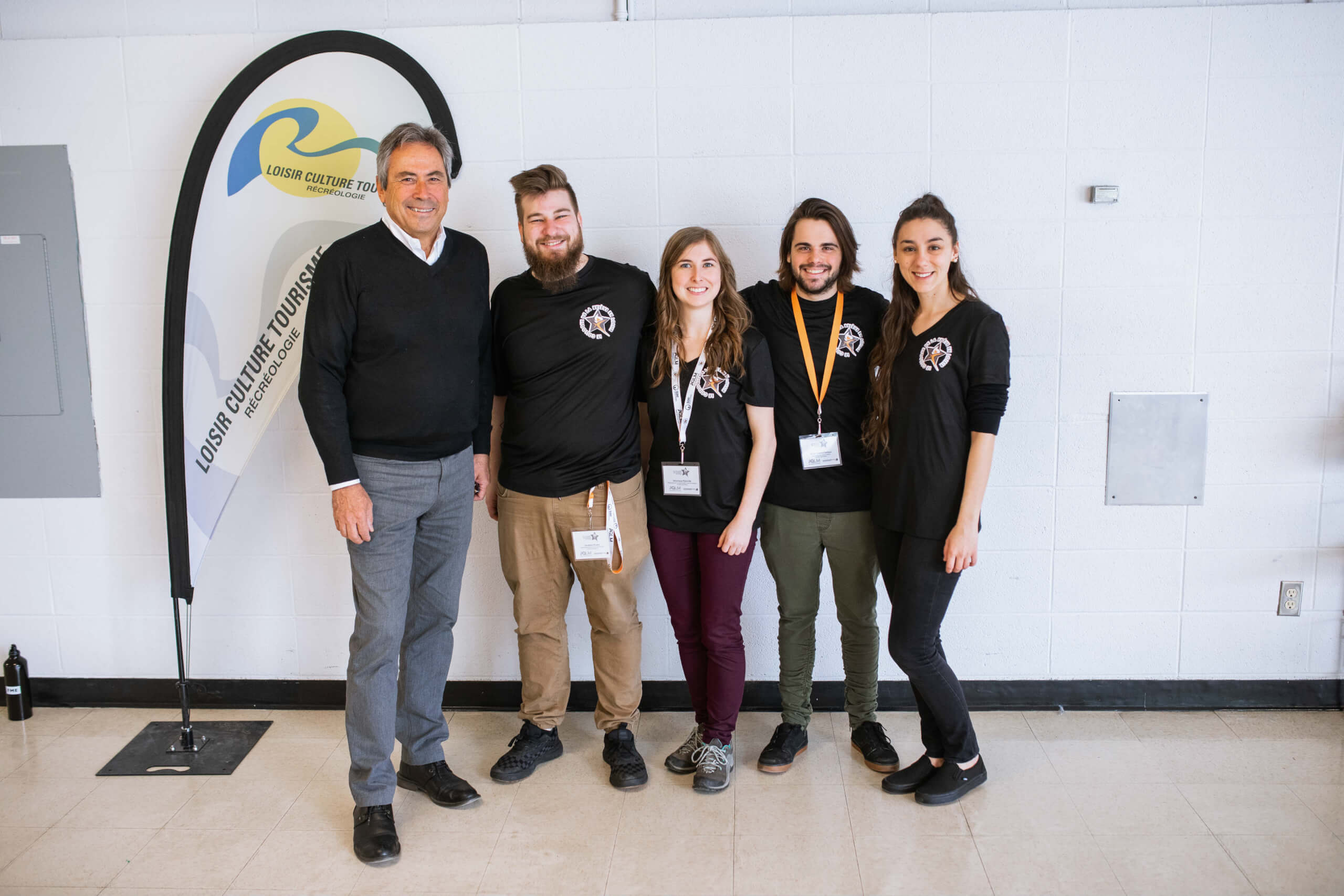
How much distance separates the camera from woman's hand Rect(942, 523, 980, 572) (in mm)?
2482

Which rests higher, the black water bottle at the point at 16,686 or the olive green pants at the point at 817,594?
the olive green pants at the point at 817,594

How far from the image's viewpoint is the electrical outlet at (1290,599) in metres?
3.18

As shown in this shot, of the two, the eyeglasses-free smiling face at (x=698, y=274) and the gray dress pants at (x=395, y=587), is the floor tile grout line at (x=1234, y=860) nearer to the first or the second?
the eyeglasses-free smiling face at (x=698, y=274)

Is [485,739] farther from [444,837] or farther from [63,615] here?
[63,615]

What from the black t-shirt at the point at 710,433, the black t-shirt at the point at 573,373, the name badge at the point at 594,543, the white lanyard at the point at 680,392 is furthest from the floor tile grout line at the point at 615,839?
the white lanyard at the point at 680,392

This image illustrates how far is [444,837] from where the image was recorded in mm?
2572

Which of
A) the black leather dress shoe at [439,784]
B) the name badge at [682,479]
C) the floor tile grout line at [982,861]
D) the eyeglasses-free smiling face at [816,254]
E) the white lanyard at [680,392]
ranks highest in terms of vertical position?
the eyeglasses-free smiling face at [816,254]

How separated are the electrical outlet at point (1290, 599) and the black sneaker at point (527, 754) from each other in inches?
101

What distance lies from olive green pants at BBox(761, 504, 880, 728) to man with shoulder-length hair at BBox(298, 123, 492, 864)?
3.30ft

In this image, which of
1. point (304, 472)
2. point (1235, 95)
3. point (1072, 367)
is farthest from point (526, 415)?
point (1235, 95)

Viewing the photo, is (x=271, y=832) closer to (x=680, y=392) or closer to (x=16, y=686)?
(x=16, y=686)

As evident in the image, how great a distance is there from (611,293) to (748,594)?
1.21 meters

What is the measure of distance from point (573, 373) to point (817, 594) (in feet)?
3.40

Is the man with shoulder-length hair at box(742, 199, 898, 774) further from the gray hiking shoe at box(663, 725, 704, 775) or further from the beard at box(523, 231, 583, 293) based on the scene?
the beard at box(523, 231, 583, 293)
